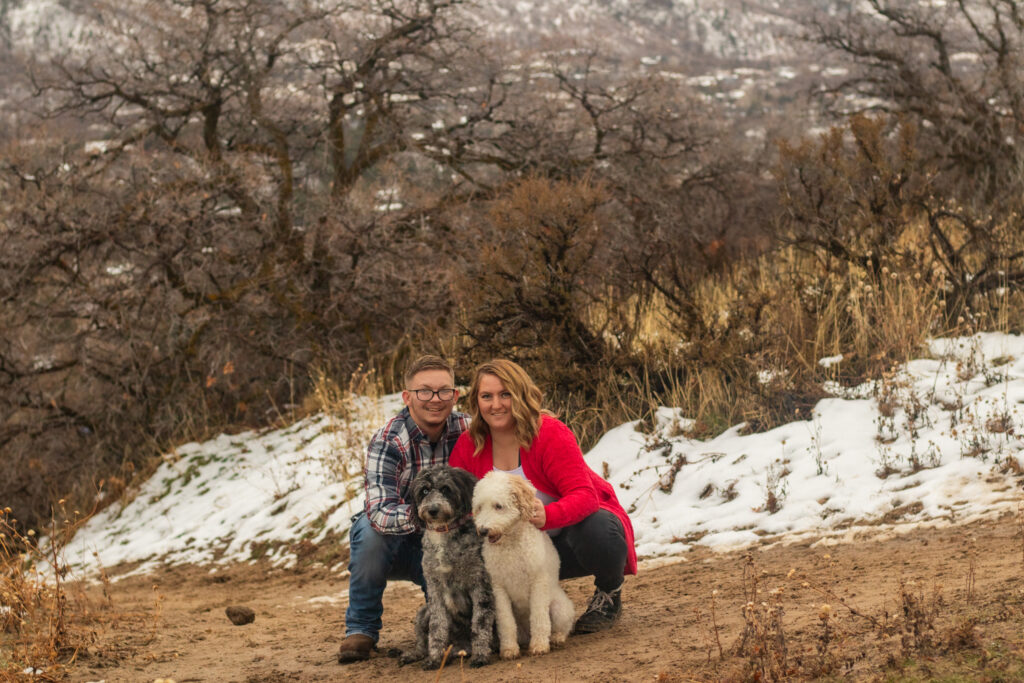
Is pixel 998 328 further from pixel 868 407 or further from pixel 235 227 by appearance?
pixel 235 227

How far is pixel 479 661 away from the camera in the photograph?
4.28 m

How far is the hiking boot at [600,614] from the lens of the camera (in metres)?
4.83

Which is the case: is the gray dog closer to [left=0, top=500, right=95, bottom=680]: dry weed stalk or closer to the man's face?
the man's face

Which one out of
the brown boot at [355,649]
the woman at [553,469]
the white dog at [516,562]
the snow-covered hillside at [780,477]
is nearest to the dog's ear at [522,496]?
the white dog at [516,562]

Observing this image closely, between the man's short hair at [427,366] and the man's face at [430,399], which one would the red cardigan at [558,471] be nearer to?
the man's face at [430,399]

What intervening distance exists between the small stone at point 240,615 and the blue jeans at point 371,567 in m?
1.63

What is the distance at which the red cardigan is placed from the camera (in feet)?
14.9

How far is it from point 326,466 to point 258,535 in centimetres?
102

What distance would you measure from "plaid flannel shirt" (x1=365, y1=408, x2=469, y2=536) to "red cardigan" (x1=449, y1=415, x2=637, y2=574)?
0.62 feet

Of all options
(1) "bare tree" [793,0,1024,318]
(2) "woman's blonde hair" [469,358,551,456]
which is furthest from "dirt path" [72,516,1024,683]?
(1) "bare tree" [793,0,1024,318]

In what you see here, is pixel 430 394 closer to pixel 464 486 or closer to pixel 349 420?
pixel 464 486

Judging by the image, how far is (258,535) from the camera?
9.30 m

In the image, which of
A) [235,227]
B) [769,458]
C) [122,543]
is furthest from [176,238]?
[769,458]

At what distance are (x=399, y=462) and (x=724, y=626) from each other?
1769 mm
